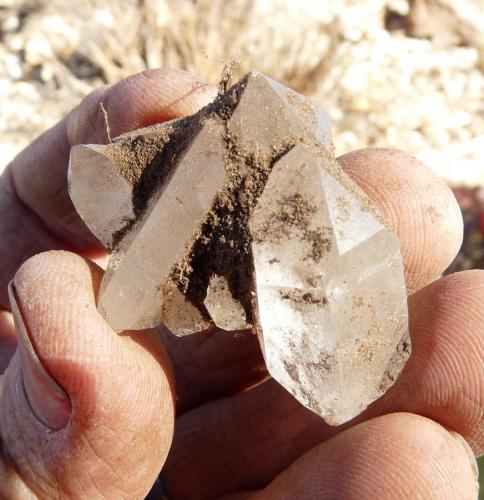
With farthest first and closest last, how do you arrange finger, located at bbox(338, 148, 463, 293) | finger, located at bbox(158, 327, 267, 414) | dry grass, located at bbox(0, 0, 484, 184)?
dry grass, located at bbox(0, 0, 484, 184) < finger, located at bbox(158, 327, 267, 414) < finger, located at bbox(338, 148, 463, 293)

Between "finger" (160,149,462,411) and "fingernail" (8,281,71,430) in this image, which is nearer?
"fingernail" (8,281,71,430)

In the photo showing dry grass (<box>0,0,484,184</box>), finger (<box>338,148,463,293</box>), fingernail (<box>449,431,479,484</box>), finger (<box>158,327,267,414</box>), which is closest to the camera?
fingernail (<box>449,431,479,484</box>)

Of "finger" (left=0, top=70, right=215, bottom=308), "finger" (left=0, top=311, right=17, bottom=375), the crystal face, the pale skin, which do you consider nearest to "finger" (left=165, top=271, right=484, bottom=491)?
the pale skin

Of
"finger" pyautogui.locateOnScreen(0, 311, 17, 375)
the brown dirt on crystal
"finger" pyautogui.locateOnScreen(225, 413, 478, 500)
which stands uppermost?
the brown dirt on crystal

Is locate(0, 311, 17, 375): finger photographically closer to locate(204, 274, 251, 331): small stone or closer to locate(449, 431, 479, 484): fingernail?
locate(204, 274, 251, 331): small stone

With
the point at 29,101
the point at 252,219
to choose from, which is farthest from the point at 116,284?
the point at 29,101

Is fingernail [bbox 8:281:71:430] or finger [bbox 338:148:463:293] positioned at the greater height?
fingernail [bbox 8:281:71:430]

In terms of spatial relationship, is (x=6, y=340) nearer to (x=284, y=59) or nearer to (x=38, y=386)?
(x=38, y=386)

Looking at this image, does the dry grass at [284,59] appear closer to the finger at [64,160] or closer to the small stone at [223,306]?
the finger at [64,160]
